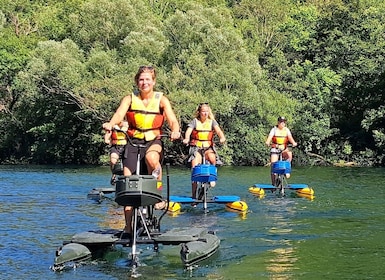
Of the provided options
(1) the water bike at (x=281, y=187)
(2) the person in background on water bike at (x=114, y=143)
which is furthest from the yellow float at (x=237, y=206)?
(1) the water bike at (x=281, y=187)

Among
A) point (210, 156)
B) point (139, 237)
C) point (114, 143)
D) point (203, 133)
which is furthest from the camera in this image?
point (114, 143)

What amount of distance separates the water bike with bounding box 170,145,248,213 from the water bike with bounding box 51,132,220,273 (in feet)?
14.0

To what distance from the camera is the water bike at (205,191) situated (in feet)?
43.6

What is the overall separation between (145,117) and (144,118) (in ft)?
0.05

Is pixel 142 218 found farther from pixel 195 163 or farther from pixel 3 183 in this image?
pixel 3 183

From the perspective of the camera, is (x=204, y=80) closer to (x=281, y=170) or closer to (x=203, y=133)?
(x=281, y=170)

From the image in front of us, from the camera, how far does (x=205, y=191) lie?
542 inches

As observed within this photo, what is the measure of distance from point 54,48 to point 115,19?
13.1 ft

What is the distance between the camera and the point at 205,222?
12031mm

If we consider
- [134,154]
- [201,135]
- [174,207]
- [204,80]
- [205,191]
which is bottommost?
[174,207]

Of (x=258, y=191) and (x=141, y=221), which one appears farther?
(x=258, y=191)

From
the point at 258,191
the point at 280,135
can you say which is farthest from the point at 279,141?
the point at 258,191

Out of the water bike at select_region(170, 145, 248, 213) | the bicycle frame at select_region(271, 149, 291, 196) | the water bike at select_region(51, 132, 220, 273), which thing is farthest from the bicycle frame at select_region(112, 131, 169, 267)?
the bicycle frame at select_region(271, 149, 291, 196)

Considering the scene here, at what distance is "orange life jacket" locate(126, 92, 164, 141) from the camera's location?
28.1 ft
